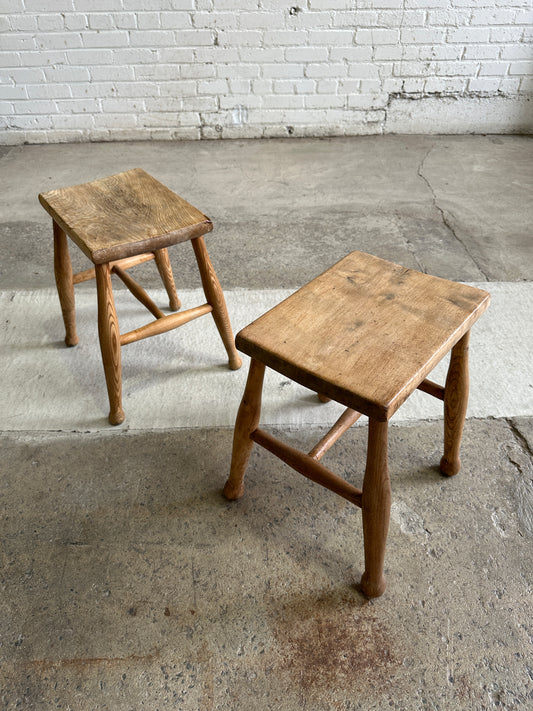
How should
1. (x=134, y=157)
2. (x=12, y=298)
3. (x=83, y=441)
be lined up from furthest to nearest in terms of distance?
(x=134, y=157), (x=12, y=298), (x=83, y=441)

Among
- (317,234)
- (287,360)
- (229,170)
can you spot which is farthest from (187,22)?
(287,360)

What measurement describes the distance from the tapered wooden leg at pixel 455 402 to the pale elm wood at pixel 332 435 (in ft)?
0.79

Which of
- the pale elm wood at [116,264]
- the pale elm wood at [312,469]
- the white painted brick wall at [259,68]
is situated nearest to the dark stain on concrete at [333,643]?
the pale elm wood at [312,469]

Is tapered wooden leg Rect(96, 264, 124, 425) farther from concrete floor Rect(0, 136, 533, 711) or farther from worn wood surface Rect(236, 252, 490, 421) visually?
worn wood surface Rect(236, 252, 490, 421)

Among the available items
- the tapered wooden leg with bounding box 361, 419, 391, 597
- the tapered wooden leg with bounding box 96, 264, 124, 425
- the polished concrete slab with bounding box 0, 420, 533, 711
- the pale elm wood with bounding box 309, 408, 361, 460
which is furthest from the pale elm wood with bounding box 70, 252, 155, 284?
the tapered wooden leg with bounding box 361, 419, 391, 597

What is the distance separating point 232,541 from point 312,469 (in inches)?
12.1

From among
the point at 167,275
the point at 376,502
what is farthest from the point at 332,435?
the point at 167,275

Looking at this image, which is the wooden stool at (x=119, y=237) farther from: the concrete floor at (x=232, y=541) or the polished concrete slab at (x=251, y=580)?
the polished concrete slab at (x=251, y=580)

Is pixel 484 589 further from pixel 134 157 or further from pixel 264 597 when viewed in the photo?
pixel 134 157

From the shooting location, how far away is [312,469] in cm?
129

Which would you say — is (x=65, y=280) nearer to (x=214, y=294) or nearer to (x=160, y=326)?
(x=160, y=326)

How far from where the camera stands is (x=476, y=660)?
1.18 m

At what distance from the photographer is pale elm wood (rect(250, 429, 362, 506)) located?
1.23 meters

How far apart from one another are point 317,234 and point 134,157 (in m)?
1.51
